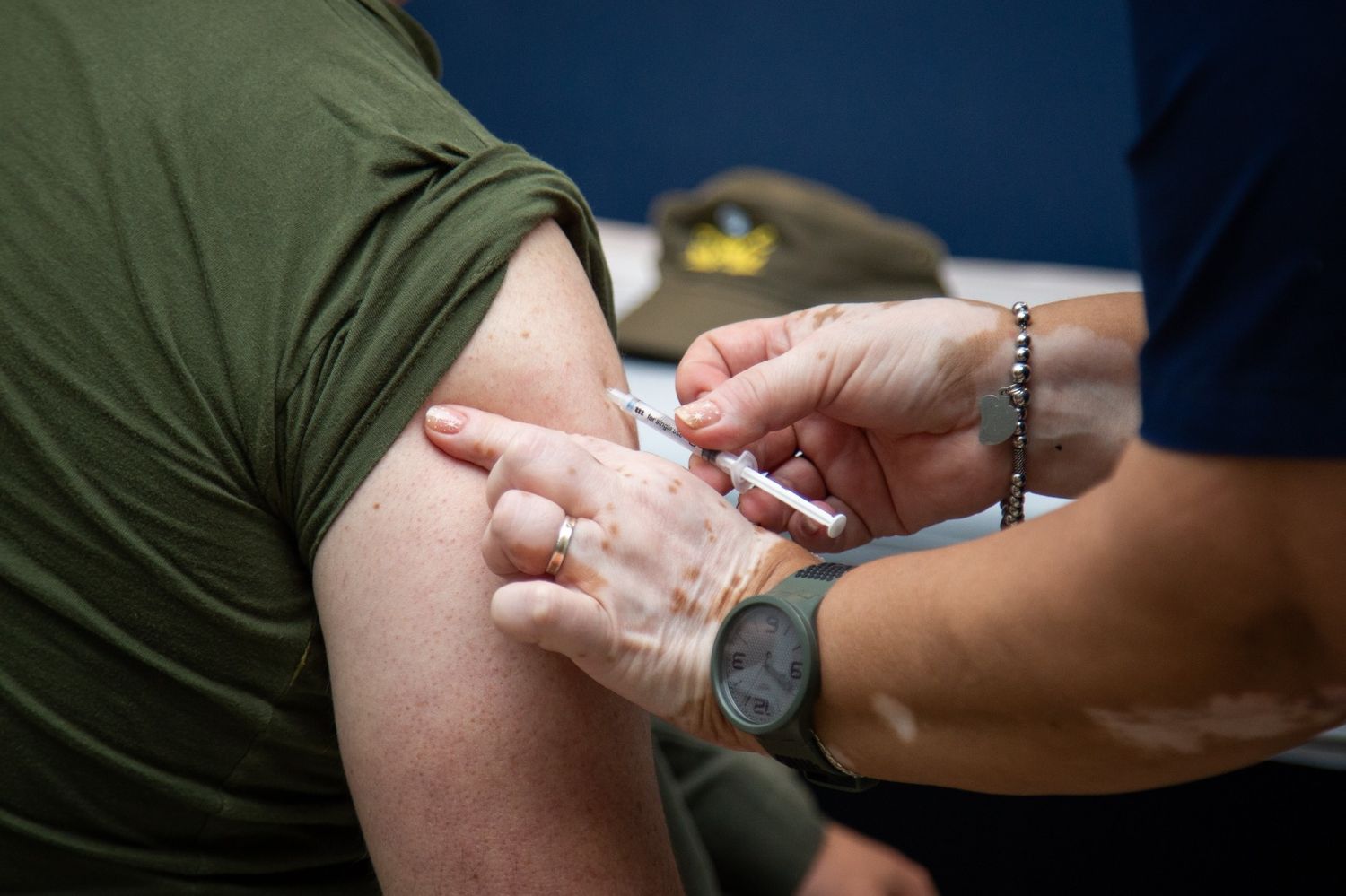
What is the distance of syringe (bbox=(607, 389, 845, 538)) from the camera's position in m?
0.88

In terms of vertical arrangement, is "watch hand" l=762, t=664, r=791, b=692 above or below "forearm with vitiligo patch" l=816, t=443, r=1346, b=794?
below

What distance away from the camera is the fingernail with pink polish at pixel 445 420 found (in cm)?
77

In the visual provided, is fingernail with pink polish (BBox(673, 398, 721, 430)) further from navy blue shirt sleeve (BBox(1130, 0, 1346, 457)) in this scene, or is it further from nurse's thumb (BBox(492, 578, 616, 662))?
navy blue shirt sleeve (BBox(1130, 0, 1346, 457))

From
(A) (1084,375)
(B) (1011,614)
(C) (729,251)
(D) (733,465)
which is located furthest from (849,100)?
(B) (1011,614)

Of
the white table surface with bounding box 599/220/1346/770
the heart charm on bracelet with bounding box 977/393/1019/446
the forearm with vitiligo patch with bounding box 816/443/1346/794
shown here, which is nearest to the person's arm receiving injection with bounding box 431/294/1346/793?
the forearm with vitiligo patch with bounding box 816/443/1346/794

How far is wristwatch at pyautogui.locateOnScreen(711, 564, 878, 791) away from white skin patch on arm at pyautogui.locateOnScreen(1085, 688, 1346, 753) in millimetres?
172

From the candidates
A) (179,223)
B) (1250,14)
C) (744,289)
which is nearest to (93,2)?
(179,223)

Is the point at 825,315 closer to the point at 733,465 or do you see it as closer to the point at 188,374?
the point at 733,465

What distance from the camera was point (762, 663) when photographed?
0.75 meters

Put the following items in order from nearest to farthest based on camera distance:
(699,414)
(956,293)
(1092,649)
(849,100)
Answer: (1092,649) → (699,414) → (956,293) → (849,100)

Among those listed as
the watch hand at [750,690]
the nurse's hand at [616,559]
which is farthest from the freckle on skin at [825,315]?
the watch hand at [750,690]

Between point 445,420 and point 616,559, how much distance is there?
0.14m

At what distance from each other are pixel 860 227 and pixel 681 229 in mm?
309

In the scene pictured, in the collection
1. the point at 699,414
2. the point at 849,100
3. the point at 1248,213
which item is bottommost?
the point at 849,100
